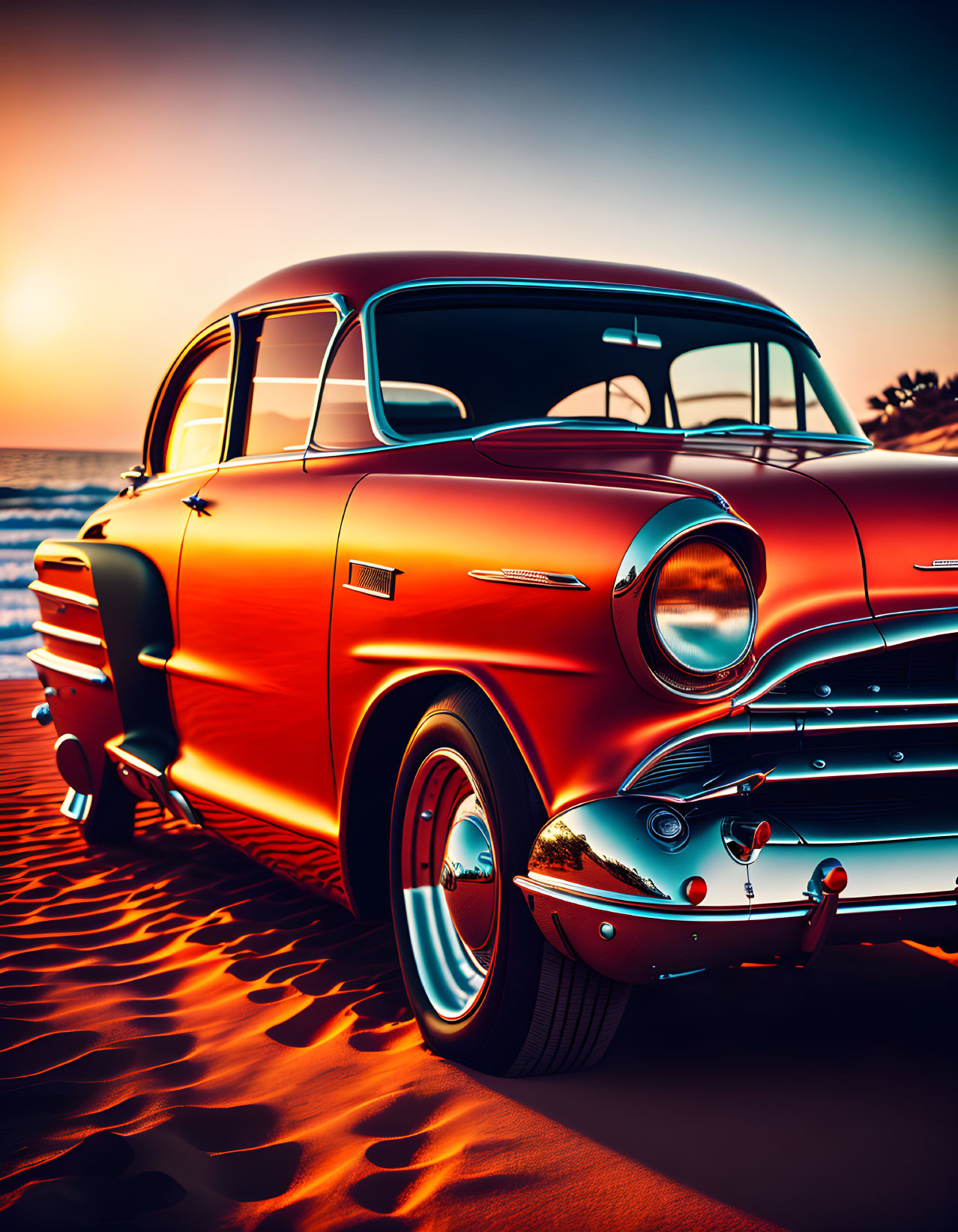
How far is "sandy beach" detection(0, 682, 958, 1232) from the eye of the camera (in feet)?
6.34

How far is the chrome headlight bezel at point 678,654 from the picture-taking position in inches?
78.3

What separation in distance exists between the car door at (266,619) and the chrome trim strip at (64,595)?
571 mm

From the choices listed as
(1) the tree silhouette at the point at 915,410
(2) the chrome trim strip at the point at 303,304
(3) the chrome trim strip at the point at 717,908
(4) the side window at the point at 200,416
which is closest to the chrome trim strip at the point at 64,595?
(4) the side window at the point at 200,416

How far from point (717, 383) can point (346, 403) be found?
1.46 m

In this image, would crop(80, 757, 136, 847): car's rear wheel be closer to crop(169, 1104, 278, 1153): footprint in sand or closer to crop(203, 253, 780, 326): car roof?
crop(203, 253, 780, 326): car roof

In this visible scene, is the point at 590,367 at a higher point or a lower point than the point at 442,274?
lower

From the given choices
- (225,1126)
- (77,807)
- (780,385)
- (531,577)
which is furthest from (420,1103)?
(77,807)

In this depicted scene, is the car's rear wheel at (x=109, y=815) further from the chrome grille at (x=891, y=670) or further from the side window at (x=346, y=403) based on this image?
the chrome grille at (x=891, y=670)

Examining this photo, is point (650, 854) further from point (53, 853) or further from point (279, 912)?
point (53, 853)

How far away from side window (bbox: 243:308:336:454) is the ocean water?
26.3ft

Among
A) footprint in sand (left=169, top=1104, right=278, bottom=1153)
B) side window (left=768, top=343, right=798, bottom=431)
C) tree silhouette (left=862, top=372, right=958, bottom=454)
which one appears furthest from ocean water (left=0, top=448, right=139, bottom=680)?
tree silhouette (left=862, top=372, right=958, bottom=454)

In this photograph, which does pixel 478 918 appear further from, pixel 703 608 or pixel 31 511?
pixel 31 511

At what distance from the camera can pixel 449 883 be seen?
2.42 meters

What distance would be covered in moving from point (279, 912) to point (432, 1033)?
4.36 feet
